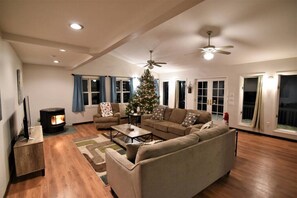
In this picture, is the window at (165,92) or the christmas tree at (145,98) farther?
the window at (165,92)

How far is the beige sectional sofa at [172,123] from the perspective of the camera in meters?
4.10

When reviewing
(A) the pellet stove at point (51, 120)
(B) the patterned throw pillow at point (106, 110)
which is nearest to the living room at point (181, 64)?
(A) the pellet stove at point (51, 120)

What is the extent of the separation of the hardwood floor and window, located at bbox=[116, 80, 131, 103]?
3990 millimetres

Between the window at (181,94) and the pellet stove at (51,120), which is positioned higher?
the window at (181,94)

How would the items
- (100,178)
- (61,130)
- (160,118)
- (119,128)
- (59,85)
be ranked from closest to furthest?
(100,178)
(119,128)
(160,118)
(61,130)
(59,85)

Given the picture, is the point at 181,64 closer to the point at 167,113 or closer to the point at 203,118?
the point at 167,113

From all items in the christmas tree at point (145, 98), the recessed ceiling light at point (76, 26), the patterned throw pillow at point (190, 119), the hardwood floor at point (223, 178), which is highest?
the recessed ceiling light at point (76, 26)

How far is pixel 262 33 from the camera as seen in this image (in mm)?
A: 3322

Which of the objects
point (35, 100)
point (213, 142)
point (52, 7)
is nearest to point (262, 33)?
point (213, 142)

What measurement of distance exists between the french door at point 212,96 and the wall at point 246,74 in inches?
8.9

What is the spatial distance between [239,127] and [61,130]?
6558mm

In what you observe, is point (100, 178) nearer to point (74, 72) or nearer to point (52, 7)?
point (52, 7)

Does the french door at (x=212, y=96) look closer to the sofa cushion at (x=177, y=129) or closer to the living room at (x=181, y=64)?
the living room at (x=181, y=64)

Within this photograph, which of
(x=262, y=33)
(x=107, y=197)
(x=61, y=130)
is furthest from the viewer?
(x=61, y=130)
